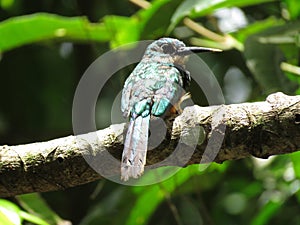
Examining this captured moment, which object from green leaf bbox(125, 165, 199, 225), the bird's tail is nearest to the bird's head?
green leaf bbox(125, 165, 199, 225)

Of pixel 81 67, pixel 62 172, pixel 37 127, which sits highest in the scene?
pixel 62 172

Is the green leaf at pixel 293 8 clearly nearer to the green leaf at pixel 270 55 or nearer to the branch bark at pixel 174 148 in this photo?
the green leaf at pixel 270 55

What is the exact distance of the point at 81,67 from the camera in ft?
10.9

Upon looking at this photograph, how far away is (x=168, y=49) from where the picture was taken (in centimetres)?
252

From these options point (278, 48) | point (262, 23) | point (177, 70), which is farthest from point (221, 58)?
point (177, 70)

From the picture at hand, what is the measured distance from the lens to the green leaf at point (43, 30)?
2.86 meters

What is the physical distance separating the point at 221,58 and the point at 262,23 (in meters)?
0.28

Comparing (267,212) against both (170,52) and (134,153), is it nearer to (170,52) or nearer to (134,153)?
(170,52)

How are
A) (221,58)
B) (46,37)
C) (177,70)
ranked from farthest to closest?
(221,58), (46,37), (177,70)

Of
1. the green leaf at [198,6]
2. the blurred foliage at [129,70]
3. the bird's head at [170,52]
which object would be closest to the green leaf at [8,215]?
the blurred foliage at [129,70]

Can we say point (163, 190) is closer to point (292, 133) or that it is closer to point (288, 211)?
point (288, 211)

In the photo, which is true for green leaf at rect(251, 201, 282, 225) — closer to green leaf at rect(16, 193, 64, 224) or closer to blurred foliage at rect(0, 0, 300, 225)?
blurred foliage at rect(0, 0, 300, 225)

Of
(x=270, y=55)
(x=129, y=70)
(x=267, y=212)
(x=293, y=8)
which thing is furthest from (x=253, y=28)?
(x=267, y=212)

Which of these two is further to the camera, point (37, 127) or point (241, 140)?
point (37, 127)
